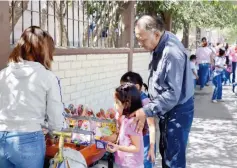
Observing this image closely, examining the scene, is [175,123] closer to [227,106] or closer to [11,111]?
[11,111]

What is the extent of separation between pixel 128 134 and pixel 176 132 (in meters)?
0.49

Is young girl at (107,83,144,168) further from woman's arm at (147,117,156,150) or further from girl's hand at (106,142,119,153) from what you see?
woman's arm at (147,117,156,150)

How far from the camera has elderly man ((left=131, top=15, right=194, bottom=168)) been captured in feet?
9.62

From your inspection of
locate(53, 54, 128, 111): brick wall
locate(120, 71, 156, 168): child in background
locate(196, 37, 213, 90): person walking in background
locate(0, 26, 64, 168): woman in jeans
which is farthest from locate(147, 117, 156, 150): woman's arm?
locate(196, 37, 213, 90): person walking in background

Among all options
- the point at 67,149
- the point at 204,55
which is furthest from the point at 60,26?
the point at 204,55

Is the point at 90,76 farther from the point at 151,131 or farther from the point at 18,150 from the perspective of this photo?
the point at 18,150

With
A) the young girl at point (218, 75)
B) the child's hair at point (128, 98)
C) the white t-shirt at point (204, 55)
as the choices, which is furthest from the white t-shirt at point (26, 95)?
the white t-shirt at point (204, 55)

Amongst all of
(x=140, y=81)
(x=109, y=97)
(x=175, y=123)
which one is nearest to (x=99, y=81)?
(x=109, y=97)

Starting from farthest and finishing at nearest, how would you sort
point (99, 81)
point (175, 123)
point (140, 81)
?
point (99, 81)
point (140, 81)
point (175, 123)

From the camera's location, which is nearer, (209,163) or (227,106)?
(209,163)

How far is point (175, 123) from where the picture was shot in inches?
125

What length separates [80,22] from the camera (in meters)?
6.34

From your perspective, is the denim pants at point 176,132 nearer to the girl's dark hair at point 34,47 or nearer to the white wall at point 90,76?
the girl's dark hair at point 34,47

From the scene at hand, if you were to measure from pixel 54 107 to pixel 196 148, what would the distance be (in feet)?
12.5
